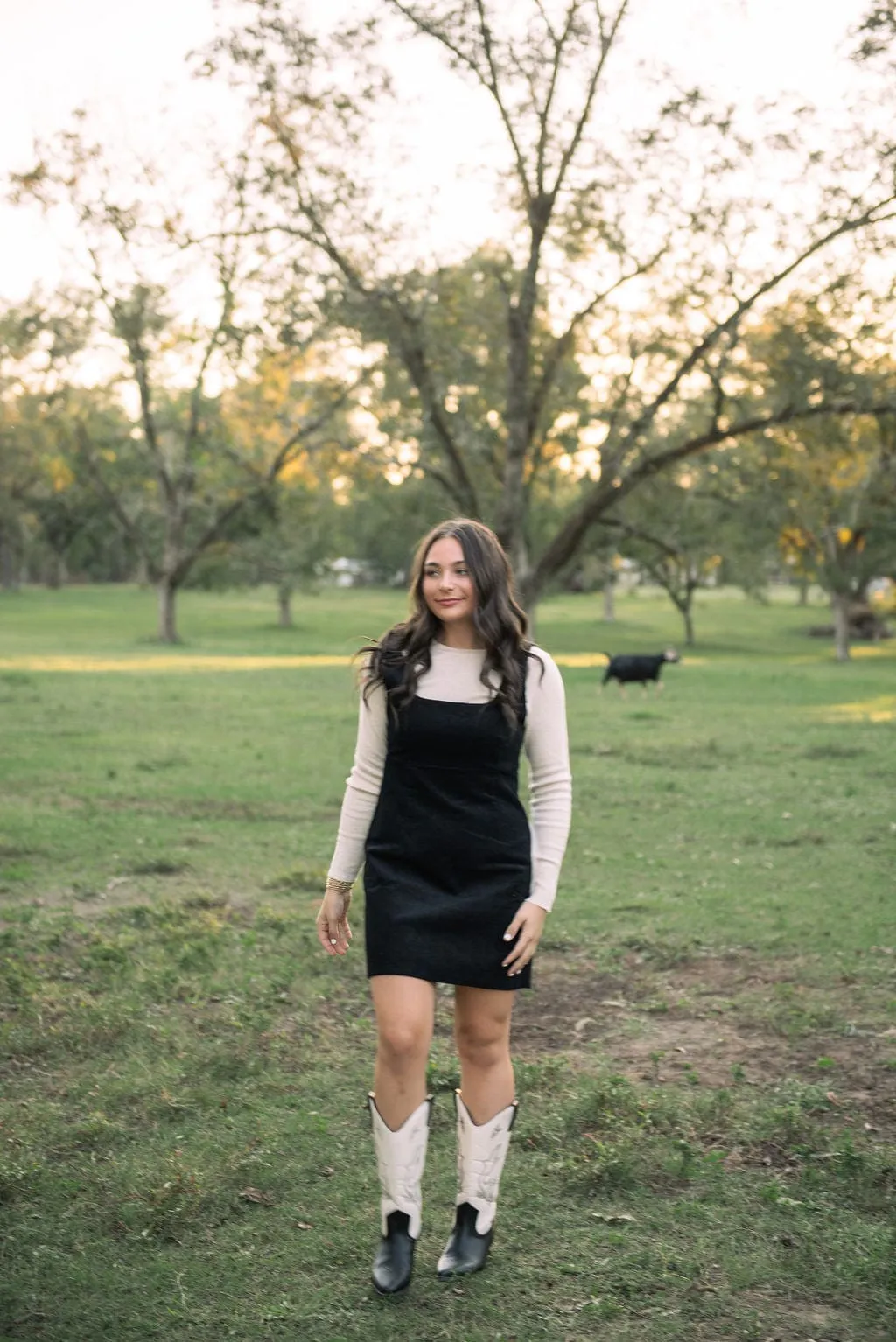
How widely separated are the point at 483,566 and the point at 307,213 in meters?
18.1

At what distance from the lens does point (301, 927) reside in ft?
27.8

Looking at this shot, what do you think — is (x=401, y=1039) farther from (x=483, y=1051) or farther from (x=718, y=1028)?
(x=718, y=1028)

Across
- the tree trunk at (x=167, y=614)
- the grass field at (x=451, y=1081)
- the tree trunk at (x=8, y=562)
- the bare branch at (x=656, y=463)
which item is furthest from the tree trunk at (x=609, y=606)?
the grass field at (x=451, y=1081)

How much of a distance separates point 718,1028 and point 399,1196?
2.87 m

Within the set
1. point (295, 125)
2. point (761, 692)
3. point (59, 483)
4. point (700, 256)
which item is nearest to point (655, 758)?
point (700, 256)

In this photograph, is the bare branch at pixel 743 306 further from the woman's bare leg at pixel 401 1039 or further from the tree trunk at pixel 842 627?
the tree trunk at pixel 842 627

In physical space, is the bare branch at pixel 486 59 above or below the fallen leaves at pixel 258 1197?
above

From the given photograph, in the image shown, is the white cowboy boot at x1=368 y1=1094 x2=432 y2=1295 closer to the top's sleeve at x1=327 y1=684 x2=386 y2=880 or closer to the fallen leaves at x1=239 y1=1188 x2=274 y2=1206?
the fallen leaves at x1=239 y1=1188 x2=274 y2=1206

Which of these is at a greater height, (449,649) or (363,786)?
(449,649)

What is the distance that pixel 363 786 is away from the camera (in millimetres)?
4281

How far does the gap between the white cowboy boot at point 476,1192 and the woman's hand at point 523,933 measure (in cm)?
46

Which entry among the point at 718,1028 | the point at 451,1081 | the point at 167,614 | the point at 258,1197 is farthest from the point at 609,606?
the point at 258,1197

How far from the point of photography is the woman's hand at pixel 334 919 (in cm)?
438

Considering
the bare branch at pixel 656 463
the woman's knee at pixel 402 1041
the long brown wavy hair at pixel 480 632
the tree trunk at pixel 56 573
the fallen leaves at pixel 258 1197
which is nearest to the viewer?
the woman's knee at pixel 402 1041
